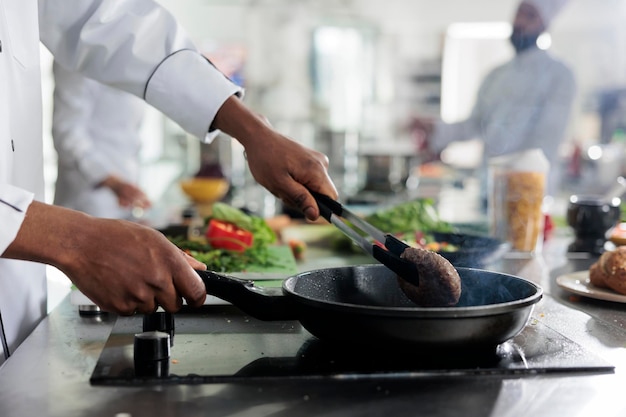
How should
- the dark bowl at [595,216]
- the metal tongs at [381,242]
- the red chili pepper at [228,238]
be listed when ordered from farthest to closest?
the dark bowl at [595,216] < the red chili pepper at [228,238] < the metal tongs at [381,242]

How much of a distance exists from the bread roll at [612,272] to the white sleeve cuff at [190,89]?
79 centimetres

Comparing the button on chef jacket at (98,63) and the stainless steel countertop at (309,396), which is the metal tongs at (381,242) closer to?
the stainless steel countertop at (309,396)

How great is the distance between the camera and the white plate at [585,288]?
1308mm

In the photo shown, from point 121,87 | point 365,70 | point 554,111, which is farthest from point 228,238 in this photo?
point 365,70

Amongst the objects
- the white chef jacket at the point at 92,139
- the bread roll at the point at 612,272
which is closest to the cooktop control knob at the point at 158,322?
the bread roll at the point at 612,272

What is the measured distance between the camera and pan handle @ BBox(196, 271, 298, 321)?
92 centimetres

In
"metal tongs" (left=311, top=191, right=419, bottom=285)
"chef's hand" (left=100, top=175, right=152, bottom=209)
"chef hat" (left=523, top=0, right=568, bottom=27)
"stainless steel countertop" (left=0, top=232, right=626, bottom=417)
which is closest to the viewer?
"stainless steel countertop" (left=0, top=232, right=626, bottom=417)

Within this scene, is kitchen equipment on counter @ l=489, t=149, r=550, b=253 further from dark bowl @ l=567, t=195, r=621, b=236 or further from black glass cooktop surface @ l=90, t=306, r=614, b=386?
black glass cooktop surface @ l=90, t=306, r=614, b=386

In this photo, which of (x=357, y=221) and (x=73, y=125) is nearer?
(x=357, y=221)

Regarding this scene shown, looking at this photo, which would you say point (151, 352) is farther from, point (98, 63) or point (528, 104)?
point (528, 104)

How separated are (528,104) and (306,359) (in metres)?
3.55

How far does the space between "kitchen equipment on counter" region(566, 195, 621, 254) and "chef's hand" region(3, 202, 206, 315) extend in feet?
4.62

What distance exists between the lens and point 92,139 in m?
3.77

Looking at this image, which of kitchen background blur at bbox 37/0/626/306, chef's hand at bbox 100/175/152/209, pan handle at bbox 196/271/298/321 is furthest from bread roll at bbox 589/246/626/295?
kitchen background blur at bbox 37/0/626/306
